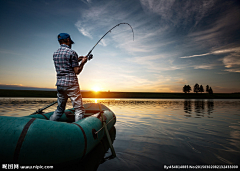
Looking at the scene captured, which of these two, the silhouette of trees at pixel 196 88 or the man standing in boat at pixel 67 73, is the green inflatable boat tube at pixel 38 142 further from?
the silhouette of trees at pixel 196 88

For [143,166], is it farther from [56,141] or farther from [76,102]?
[76,102]

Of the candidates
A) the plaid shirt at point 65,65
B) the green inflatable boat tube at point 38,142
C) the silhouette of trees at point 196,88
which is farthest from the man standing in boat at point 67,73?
the silhouette of trees at point 196,88

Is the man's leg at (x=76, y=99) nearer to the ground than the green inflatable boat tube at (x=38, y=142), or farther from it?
farther from it

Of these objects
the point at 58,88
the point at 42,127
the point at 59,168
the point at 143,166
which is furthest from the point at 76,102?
the point at 143,166

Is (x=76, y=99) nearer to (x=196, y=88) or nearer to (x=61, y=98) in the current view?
(x=61, y=98)

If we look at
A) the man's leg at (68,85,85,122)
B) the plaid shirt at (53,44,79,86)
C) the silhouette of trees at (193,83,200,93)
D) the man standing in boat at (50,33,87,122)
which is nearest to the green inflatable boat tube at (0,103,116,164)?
the man's leg at (68,85,85,122)

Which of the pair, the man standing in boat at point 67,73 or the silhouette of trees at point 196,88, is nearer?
the man standing in boat at point 67,73

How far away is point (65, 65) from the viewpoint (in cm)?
366

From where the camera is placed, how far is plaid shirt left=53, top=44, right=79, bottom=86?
3.63m

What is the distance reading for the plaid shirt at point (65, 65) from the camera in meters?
3.63

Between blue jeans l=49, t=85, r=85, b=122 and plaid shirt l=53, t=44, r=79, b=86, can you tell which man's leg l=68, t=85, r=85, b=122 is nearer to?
blue jeans l=49, t=85, r=85, b=122

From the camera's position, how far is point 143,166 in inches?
122

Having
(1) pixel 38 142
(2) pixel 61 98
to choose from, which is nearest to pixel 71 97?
(2) pixel 61 98

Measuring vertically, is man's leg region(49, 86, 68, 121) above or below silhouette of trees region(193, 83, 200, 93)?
below
